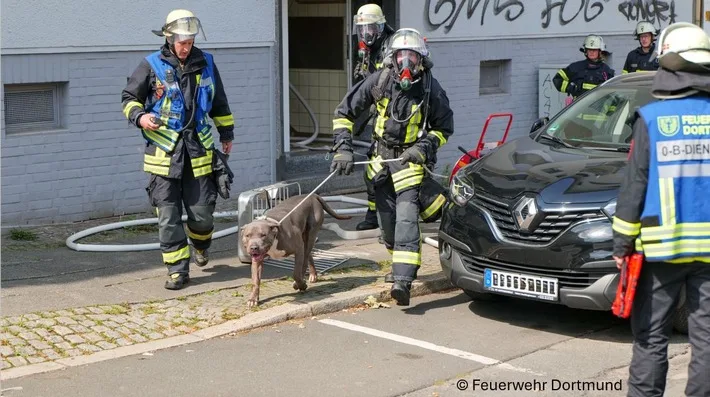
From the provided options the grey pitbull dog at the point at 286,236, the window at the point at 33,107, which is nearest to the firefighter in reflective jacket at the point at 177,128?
the grey pitbull dog at the point at 286,236

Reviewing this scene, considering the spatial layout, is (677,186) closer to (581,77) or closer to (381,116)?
(381,116)

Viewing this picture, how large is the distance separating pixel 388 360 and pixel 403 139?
6.22 ft

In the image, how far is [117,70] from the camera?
1052 cm

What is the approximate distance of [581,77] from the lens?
12.9 metres

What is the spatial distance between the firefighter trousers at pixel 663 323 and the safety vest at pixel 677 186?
11cm

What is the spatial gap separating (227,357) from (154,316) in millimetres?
915

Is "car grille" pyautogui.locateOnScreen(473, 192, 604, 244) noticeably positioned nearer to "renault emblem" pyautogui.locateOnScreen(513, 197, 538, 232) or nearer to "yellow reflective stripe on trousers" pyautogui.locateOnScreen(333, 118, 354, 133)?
"renault emblem" pyautogui.locateOnScreen(513, 197, 538, 232)

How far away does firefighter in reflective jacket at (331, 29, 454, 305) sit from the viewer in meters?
7.65

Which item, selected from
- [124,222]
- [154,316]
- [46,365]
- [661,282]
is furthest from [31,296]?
[661,282]

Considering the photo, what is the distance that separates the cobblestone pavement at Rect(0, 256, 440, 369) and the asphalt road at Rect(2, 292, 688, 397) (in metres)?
0.27

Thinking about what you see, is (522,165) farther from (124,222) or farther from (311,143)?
(311,143)

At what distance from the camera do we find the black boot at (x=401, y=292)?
Result: 7.58 m

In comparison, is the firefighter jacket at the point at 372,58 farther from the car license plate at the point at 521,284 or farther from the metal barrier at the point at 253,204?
the car license plate at the point at 521,284

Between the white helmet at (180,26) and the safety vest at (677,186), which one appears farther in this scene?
the white helmet at (180,26)
